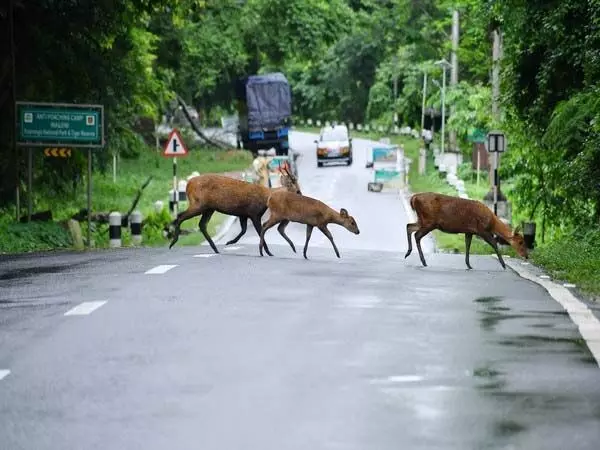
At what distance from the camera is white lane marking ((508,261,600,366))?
1116 centimetres

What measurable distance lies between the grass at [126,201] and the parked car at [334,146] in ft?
13.4

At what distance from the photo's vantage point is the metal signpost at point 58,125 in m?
31.0

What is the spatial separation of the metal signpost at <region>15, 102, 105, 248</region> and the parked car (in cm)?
4789

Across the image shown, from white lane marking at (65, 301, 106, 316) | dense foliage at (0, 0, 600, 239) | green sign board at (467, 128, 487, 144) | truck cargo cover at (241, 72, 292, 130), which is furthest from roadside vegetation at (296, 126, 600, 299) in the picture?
truck cargo cover at (241, 72, 292, 130)

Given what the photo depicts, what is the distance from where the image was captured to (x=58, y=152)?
34812 mm

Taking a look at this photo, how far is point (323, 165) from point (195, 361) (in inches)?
2765

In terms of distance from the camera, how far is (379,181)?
206 ft

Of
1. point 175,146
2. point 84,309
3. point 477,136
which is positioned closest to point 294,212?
point 84,309

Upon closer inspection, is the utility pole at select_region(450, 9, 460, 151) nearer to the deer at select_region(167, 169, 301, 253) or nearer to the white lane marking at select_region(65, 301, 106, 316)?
the deer at select_region(167, 169, 301, 253)

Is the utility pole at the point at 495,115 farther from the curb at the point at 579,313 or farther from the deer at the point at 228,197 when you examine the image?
the curb at the point at 579,313

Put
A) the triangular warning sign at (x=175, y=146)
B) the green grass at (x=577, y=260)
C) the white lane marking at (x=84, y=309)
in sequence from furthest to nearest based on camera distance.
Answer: the triangular warning sign at (x=175, y=146)
the green grass at (x=577, y=260)
the white lane marking at (x=84, y=309)

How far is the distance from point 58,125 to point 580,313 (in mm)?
19741

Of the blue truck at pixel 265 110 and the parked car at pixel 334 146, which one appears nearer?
the blue truck at pixel 265 110

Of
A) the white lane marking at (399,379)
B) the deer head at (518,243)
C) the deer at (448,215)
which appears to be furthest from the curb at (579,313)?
the deer head at (518,243)
